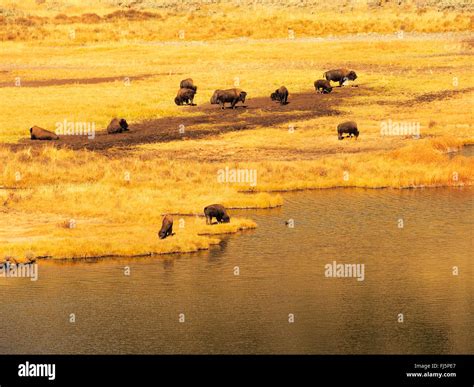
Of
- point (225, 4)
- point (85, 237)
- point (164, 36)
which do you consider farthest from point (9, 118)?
point (225, 4)

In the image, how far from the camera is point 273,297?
3222cm

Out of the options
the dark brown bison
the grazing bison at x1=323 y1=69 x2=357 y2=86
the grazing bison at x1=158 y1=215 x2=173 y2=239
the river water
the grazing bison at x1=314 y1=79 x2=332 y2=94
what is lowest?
the river water

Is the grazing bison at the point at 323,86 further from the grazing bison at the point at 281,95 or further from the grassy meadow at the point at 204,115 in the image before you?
the grazing bison at the point at 281,95

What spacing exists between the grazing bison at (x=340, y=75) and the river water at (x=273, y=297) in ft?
119

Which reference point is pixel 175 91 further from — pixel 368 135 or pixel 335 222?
pixel 335 222

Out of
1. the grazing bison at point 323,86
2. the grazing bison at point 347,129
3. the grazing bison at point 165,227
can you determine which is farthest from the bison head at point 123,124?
the grazing bison at point 165,227

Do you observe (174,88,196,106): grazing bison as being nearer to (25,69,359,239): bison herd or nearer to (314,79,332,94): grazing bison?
(25,69,359,239): bison herd

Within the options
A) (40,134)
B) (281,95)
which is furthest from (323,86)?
(40,134)

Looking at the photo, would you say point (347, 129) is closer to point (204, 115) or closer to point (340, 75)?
point (204, 115)

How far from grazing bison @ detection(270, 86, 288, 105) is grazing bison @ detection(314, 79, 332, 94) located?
4443 mm

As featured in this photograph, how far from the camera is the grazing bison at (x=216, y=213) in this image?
130ft

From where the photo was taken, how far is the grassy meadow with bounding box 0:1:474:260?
4172 centimetres

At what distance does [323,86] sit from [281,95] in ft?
18.0

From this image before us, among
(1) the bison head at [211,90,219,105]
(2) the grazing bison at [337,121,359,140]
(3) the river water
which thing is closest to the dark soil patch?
(1) the bison head at [211,90,219,105]
